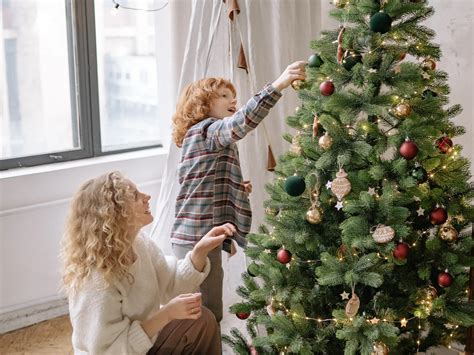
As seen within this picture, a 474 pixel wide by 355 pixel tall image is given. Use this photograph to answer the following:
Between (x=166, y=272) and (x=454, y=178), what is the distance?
101cm

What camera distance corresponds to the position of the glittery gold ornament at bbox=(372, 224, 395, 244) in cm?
198

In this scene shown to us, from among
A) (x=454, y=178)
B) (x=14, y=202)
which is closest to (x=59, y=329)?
(x=14, y=202)

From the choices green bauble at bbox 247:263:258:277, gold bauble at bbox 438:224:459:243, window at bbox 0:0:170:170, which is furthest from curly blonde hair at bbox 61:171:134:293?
window at bbox 0:0:170:170

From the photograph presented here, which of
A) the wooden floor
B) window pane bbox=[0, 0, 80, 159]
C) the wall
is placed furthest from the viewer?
window pane bbox=[0, 0, 80, 159]

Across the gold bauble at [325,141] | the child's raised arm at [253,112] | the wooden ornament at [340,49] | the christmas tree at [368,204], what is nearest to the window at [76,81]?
the child's raised arm at [253,112]

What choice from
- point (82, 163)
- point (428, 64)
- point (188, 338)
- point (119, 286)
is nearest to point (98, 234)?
point (119, 286)

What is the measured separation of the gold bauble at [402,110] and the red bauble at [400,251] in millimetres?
379

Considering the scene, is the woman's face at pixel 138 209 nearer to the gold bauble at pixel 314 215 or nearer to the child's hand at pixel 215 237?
the child's hand at pixel 215 237

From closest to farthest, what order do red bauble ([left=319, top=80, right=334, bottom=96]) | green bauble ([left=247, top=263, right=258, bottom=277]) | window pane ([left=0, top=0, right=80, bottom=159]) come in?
red bauble ([left=319, top=80, right=334, bottom=96])
green bauble ([left=247, top=263, right=258, bottom=277])
window pane ([left=0, top=0, right=80, bottom=159])

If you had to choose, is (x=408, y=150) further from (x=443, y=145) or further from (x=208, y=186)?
(x=208, y=186)

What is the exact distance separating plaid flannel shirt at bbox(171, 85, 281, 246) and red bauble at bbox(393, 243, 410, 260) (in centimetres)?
81

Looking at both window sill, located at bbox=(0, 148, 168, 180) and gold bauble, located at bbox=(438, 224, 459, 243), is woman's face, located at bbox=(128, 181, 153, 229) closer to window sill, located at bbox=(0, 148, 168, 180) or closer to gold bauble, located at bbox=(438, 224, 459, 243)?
gold bauble, located at bbox=(438, 224, 459, 243)

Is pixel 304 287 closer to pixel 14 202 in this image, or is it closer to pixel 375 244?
pixel 375 244

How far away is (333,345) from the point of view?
2244mm
